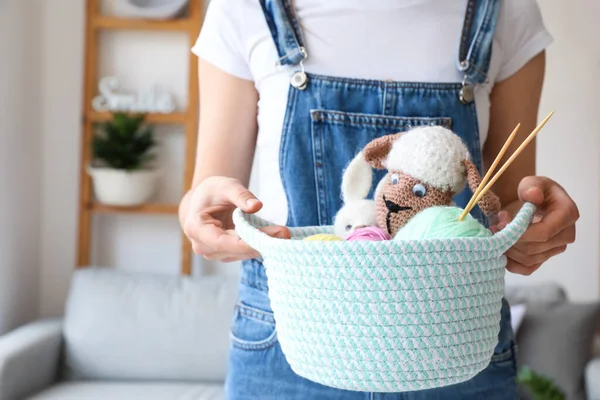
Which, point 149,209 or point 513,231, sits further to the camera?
point 149,209

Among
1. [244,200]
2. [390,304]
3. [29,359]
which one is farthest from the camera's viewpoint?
[29,359]

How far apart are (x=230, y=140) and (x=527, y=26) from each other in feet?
1.25

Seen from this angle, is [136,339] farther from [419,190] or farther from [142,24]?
[419,190]

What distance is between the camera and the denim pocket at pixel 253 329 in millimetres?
746

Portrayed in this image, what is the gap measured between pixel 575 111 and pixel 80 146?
1.86 metres

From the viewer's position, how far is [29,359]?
215 cm

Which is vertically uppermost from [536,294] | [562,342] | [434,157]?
[434,157]

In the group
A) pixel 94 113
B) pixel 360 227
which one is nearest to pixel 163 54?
pixel 94 113

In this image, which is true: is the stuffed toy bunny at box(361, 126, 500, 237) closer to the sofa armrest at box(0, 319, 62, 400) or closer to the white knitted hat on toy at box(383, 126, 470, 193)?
the white knitted hat on toy at box(383, 126, 470, 193)

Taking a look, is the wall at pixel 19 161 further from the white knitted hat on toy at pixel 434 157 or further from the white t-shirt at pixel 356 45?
the white knitted hat on toy at pixel 434 157

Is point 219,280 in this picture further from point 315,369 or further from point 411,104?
point 315,369

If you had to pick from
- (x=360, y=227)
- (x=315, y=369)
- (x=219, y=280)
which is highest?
(x=360, y=227)

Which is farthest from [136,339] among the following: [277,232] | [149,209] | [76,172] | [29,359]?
[277,232]

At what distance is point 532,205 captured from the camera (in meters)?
0.56
